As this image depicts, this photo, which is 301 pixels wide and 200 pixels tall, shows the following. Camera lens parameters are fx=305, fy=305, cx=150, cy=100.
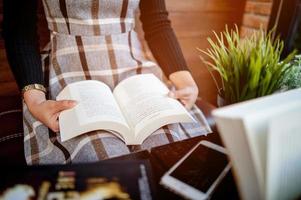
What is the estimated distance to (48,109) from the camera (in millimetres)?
864

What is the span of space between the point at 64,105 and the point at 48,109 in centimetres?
7

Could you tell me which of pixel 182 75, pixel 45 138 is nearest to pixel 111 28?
pixel 182 75

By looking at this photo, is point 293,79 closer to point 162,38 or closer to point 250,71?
point 250,71

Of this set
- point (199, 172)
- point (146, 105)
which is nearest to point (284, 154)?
point (199, 172)

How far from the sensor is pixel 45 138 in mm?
896

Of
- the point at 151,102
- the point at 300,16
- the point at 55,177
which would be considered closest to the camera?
the point at 55,177

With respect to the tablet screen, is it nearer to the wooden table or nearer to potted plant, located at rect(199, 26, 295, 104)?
the wooden table

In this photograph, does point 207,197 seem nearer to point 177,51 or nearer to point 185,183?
point 185,183

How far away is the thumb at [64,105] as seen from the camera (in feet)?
2.70

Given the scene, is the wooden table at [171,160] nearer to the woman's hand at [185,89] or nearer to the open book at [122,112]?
the open book at [122,112]

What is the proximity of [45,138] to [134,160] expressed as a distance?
1.17 ft

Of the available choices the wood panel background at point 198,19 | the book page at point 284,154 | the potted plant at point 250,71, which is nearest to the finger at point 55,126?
the potted plant at point 250,71

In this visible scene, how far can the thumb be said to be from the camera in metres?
0.82

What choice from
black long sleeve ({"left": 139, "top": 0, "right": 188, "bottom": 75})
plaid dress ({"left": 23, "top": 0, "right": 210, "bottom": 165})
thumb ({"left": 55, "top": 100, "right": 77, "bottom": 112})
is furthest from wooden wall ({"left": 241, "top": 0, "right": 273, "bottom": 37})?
thumb ({"left": 55, "top": 100, "right": 77, "bottom": 112})
